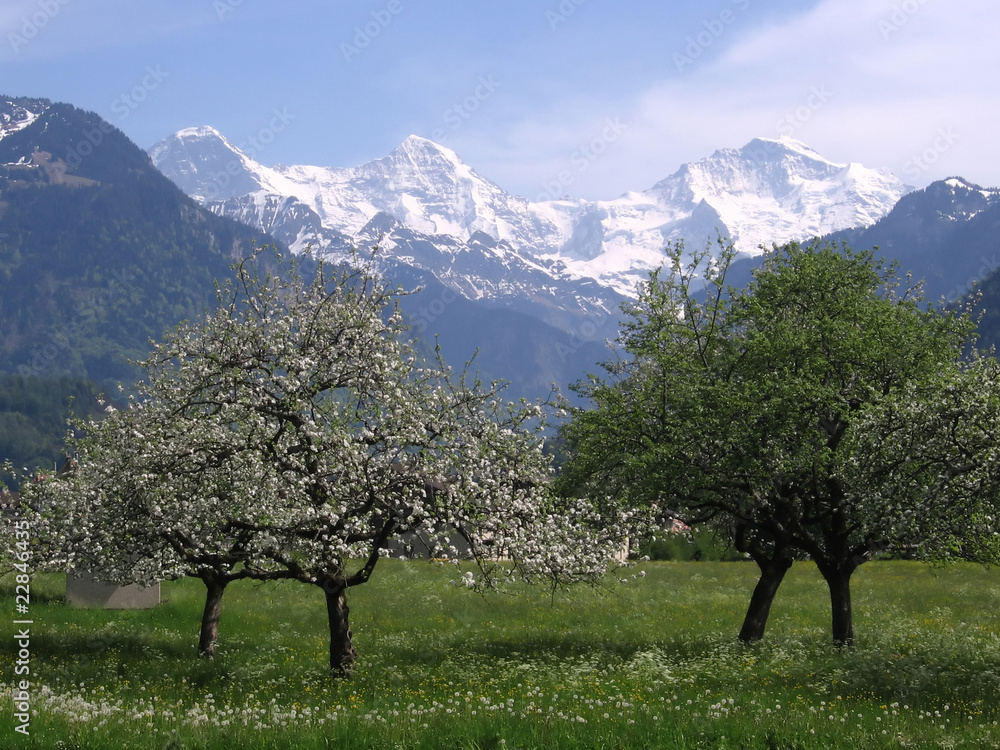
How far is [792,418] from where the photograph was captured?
77.6 feet

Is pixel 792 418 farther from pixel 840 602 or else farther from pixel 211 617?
pixel 211 617

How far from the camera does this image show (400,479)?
19.7 metres

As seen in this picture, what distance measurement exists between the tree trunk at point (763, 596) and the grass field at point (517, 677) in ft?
2.25

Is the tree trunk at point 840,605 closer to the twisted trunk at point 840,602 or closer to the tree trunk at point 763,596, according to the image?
the twisted trunk at point 840,602

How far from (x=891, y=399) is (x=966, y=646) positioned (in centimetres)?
971

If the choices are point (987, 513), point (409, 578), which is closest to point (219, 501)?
point (987, 513)

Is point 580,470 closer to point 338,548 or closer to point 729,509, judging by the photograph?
point 729,509

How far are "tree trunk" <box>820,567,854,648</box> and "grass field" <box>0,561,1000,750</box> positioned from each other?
0.51 m

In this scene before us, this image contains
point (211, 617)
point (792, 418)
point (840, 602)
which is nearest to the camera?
point (792, 418)

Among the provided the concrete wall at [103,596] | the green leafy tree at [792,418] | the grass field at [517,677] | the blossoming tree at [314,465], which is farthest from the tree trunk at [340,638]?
the concrete wall at [103,596]

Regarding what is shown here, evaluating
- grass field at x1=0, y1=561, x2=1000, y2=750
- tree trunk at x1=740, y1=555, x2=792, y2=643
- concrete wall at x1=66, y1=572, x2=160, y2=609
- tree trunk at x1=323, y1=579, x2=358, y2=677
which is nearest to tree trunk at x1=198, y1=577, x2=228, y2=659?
grass field at x1=0, y1=561, x2=1000, y2=750

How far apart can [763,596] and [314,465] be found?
15.3 metres

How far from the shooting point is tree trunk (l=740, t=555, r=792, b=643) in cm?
2706

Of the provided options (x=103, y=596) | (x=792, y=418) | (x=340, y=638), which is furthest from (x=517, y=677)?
(x=103, y=596)
